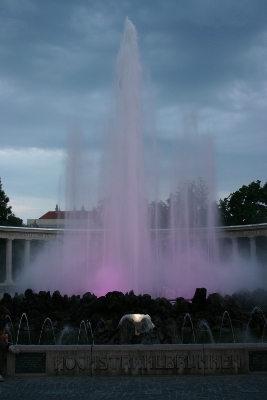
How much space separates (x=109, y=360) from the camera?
1158 cm

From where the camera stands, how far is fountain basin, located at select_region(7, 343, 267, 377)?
1151 cm

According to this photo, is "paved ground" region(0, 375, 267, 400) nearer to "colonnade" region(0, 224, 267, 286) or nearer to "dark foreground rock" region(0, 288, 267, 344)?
"dark foreground rock" region(0, 288, 267, 344)

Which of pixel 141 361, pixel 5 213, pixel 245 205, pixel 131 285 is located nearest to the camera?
pixel 141 361

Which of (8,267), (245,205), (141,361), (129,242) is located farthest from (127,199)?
(245,205)

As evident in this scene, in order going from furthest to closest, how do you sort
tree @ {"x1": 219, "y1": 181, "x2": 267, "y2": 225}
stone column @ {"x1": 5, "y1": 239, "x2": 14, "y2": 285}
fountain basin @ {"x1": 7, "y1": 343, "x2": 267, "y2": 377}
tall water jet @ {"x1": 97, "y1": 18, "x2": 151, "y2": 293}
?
1. tree @ {"x1": 219, "y1": 181, "x2": 267, "y2": 225}
2. stone column @ {"x1": 5, "y1": 239, "x2": 14, "y2": 285}
3. tall water jet @ {"x1": 97, "y1": 18, "x2": 151, "y2": 293}
4. fountain basin @ {"x1": 7, "y1": 343, "x2": 267, "y2": 377}

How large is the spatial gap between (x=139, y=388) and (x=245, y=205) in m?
59.7

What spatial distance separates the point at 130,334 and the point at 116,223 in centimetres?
1389

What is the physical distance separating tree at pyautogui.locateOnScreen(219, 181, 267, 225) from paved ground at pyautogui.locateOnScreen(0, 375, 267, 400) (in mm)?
57397

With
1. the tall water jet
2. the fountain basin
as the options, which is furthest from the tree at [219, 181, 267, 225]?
the fountain basin

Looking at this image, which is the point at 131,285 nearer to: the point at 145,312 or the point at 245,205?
the point at 145,312

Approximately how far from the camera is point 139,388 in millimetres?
10531

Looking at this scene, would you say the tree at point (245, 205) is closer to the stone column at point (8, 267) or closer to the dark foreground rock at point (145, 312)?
the stone column at point (8, 267)

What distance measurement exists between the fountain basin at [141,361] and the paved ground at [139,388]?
0.23 metres

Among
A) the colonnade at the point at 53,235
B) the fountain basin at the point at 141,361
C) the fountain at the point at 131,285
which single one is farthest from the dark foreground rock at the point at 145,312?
the colonnade at the point at 53,235
